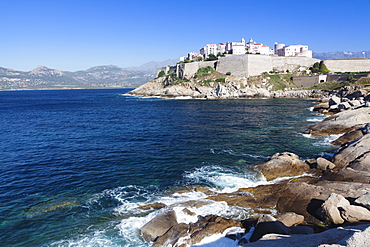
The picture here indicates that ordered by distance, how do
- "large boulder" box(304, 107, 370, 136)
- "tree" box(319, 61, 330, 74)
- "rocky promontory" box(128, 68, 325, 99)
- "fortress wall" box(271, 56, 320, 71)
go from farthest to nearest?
"fortress wall" box(271, 56, 320, 71)
"tree" box(319, 61, 330, 74)
"rocky promontory" box(128, 68, 325, 99)
"large boulder" box(304, 107, 370, 136)

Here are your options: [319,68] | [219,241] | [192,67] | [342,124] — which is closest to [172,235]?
[219,241]

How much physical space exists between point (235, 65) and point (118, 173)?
307 feet

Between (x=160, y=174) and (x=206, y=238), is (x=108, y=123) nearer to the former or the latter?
(x=160, y=174)

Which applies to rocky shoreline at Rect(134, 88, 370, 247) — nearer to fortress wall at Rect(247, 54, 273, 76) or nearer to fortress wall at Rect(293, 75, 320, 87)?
fortress wall at Rect(293, 75, 320, 87)

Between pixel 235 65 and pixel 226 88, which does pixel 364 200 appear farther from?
pixel 235 65

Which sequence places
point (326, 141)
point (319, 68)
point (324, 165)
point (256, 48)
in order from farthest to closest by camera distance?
point (256, 48), point (319, 68), point (326, 141), point (324, 165)

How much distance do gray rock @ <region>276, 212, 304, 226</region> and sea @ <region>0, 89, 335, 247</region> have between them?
2.27 meters

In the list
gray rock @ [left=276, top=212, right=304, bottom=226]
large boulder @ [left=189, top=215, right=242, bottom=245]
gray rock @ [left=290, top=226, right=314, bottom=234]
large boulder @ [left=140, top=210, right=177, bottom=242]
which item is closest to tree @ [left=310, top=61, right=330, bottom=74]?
gray rock @ [left=276, top=212, right=304, bottom=226]

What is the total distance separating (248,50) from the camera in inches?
5364

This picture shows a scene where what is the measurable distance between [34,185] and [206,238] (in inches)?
585

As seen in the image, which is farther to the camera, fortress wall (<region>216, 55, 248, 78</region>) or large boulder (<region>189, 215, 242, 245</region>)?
fortress wall (<region>216, 55, 248, 78</region>)

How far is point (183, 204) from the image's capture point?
1503 centimetres

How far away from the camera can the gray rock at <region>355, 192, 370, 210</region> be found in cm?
1183

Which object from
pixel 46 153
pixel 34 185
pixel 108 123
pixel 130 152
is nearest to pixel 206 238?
pixel 34 185
